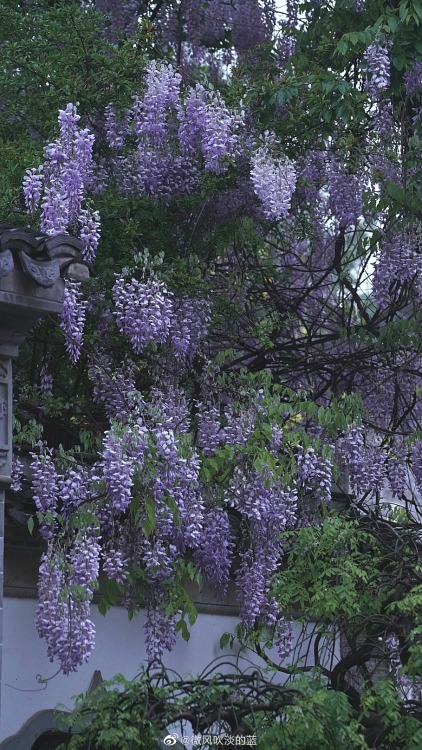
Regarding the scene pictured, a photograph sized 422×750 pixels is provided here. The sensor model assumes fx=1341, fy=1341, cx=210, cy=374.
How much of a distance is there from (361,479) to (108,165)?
2976 millimetres

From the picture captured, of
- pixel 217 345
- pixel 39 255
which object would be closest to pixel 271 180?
pixel 217 345

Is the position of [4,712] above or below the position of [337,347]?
below

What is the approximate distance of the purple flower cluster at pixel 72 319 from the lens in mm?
8391

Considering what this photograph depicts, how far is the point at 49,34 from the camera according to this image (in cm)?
964

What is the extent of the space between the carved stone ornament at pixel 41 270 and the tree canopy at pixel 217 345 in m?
2.40

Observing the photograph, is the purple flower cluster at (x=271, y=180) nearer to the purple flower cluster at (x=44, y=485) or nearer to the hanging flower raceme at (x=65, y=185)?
the hanging flower raceme at (x=65, y=185)

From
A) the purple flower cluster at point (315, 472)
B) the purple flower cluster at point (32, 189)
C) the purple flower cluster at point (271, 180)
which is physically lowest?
the purple flower cluster at point (315, 472)

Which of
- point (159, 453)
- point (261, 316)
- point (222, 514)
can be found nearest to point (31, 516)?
point (159, 453)

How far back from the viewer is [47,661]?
841cm

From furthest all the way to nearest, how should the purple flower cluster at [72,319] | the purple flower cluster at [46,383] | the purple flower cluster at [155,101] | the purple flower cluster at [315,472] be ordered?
1. the purple flower cluster at [155,101]
2. the purple flower cluster at [46,383]
3. the purple flower cluster at [315,472]
4. the purple flower cluster at [72,319]

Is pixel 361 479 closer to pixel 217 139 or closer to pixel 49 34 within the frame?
pixel 217 139

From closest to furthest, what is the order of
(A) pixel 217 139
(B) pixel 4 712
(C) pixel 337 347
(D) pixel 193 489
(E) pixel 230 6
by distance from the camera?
(B) pixel 4 712 < (D) pixel 193 489 < (A) pixel 217 139 < (C) pixel 337 347 < (E) pixel 230 6

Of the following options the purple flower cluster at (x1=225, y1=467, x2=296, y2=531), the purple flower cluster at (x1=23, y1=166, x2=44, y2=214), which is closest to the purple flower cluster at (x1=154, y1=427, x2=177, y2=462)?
the purple flower cluster at (x1=225, y1=467, x2=296, y2=531)

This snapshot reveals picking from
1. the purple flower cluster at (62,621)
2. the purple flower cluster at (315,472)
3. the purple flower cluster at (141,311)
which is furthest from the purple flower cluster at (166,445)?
the purple flower cluster at (315,472)
